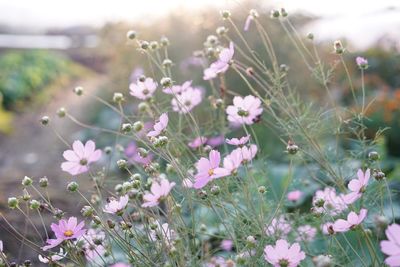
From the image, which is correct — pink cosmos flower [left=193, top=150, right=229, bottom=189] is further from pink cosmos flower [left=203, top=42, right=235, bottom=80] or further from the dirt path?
the dirt path

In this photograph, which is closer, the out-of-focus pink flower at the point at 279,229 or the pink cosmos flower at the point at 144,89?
the out-of-focus pink flower at the point at 279,229

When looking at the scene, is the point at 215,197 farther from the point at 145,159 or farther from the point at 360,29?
the point at 360,29

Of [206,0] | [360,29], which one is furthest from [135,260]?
[360,29]

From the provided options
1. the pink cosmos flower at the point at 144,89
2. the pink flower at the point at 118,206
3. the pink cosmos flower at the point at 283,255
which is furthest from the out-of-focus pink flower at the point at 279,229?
the pink cosmos flower at the point at 144,89

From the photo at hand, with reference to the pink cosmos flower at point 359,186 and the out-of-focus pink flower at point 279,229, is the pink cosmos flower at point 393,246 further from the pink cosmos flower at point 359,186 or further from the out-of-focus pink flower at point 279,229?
the out-of-focus pink flower at point 279,229

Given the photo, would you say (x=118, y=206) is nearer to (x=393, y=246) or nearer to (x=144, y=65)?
(x=393, y=246)

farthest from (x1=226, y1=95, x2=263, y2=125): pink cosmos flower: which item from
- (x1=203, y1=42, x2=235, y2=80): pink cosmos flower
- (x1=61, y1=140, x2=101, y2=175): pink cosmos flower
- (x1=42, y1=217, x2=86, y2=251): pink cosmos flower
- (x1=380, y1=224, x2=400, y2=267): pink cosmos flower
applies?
(x1=380, y1=224, x2=400, y2=267): pink cosmos flower
